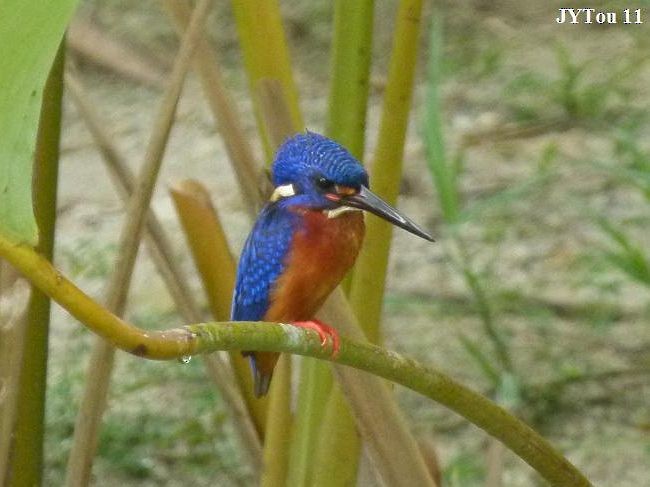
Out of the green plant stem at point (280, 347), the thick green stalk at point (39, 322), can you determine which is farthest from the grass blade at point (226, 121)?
the green plant stem at point (280, 347)

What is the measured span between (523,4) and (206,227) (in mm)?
2303

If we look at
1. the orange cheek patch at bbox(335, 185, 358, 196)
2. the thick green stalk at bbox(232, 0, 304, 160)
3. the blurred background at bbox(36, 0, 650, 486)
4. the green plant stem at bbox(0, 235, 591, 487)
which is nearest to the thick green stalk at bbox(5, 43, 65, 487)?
the thick green stalk at bbox(232, 0, 304, 160)

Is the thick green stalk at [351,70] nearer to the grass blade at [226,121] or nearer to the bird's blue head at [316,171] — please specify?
the bird's blue head at [316,171]

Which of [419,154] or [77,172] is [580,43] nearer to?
[419,154]

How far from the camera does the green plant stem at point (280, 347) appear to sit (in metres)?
0.61

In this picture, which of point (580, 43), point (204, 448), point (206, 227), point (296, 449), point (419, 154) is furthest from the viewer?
point (580, 43)

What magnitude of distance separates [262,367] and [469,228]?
1.69 metres

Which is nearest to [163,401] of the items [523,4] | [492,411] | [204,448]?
[204,448]

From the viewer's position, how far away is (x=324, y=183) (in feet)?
3.34

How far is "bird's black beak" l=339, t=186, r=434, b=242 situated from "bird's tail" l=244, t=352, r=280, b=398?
0.20 meters

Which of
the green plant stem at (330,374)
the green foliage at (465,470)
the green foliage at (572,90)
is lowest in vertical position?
the green foliage at (465,470)

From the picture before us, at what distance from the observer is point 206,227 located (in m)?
1.44

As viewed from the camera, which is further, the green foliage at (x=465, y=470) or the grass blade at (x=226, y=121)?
the green foliage at (x=465, y=470)

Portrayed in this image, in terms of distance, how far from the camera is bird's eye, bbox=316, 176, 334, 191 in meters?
1.01
